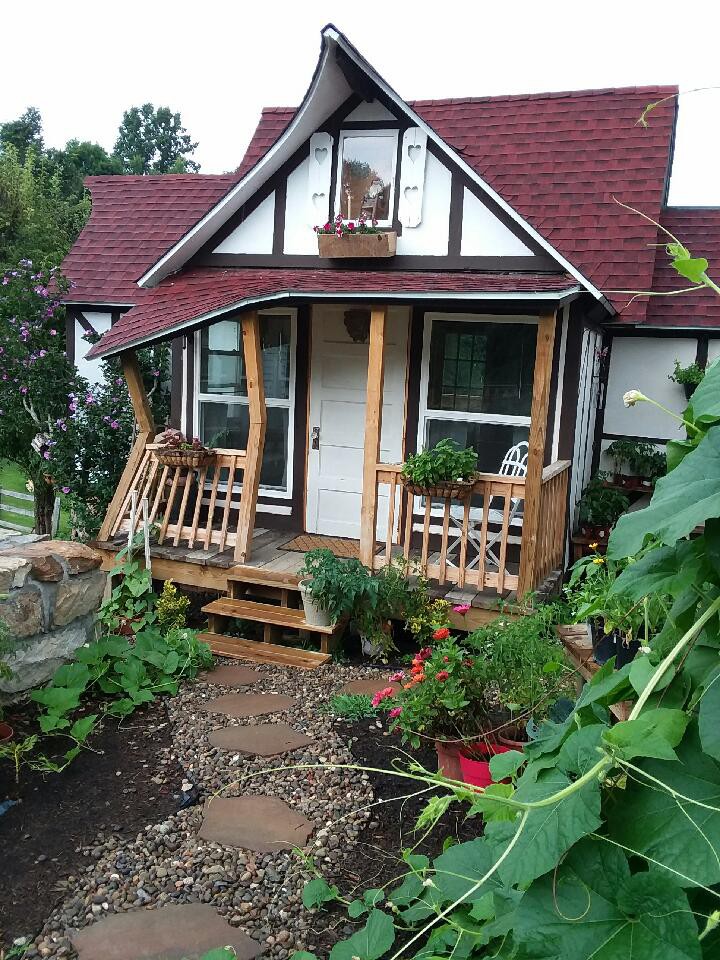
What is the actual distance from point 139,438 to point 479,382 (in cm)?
317

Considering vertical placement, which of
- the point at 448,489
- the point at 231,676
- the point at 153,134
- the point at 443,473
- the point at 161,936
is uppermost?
the point at 153,134

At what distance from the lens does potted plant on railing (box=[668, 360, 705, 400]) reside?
25.0ft

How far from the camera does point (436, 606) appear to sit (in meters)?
6.13

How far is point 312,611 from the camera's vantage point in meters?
6.12

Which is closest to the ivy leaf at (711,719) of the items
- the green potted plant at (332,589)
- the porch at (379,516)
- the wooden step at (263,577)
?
the porch at (379,516)

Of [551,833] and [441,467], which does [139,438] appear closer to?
[441,467]

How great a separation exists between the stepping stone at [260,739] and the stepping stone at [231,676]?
76 cm

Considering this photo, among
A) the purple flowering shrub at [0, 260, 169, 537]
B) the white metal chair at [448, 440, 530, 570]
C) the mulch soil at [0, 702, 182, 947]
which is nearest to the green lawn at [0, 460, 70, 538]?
the purple flowering shrub at [0, 260, 169, 537]

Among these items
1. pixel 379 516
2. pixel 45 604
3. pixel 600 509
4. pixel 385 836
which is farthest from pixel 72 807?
pixel 600 509

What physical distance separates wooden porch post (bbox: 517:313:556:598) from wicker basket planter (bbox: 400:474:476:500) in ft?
1.49

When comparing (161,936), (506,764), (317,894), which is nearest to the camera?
(506,764)

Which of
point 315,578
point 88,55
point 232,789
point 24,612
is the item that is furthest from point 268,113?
point 88,55

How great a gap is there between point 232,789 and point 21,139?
1288 inches

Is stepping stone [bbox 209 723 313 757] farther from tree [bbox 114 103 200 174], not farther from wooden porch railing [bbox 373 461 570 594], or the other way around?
tree [bbox 114 103 200 174]
